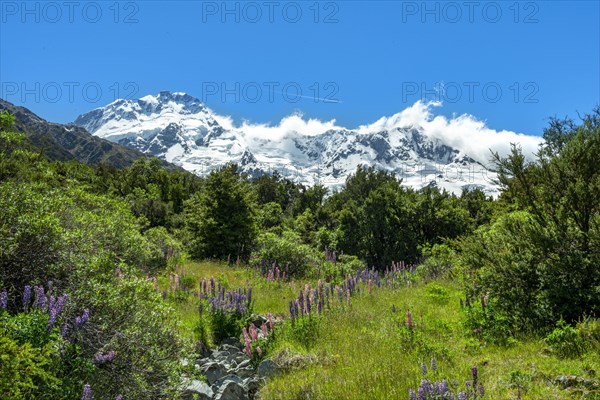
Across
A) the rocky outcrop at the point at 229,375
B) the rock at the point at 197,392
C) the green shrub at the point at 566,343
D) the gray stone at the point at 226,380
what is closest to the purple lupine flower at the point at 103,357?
the rocky outcrop at the point at 229,375

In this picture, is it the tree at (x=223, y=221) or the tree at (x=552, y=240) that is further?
the tree at (x=223, y=221)

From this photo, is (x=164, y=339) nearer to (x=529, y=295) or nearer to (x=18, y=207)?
(x=18, y=207)

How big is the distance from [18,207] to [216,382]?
188 inches

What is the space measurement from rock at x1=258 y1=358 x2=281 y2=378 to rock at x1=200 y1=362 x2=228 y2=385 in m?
0.74

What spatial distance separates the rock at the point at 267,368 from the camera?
22.0 ft

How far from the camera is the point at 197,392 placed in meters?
6.28

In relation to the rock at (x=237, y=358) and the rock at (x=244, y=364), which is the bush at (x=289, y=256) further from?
the rock at (x=244, y=364)

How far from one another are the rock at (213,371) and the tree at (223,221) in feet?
46.0

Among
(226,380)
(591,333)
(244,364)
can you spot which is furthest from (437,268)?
(226,380)

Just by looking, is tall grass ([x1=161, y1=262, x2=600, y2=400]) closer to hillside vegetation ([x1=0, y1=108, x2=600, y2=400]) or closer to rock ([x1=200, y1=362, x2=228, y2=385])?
hillside vegetation ([x1=0, y1=108, x2=600, y2=400])

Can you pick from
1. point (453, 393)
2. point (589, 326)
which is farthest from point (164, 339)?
point (589, 326)

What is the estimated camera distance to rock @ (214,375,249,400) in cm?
629

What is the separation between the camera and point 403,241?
28.5m

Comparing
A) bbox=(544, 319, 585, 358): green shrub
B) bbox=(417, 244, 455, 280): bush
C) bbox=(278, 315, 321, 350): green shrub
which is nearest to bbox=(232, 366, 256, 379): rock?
bbox=(278, 315, 321, 350): green shrub
